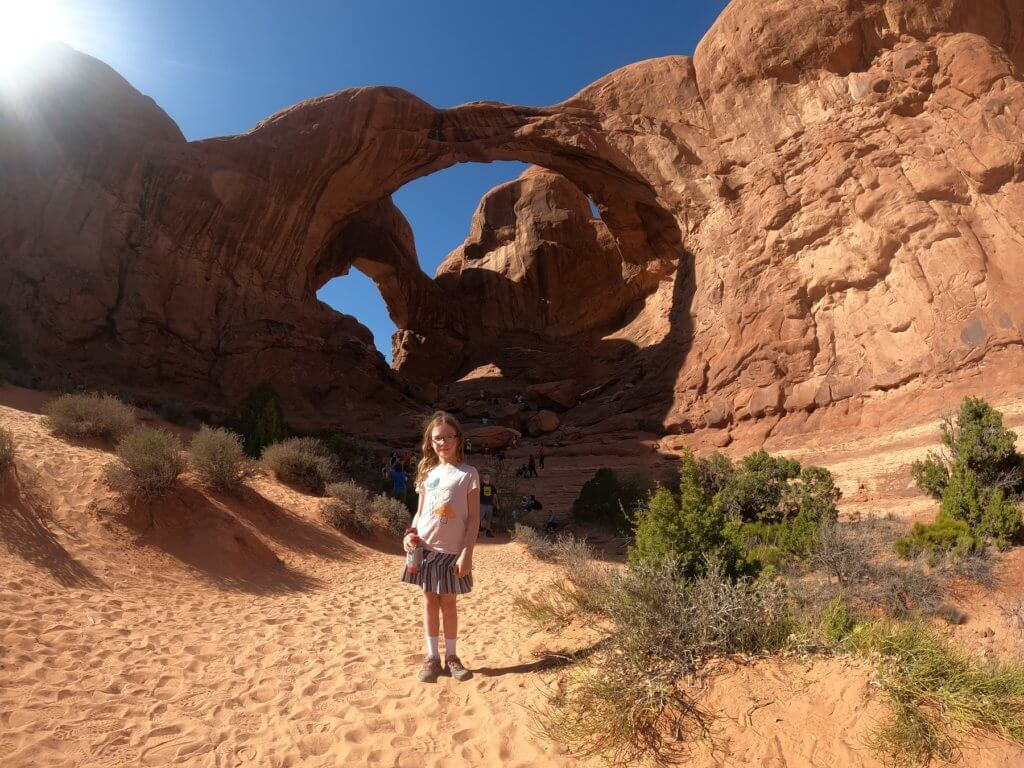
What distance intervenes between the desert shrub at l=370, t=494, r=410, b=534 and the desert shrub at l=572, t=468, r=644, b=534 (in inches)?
194

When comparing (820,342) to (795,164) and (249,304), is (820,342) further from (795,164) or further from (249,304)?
(249,304)

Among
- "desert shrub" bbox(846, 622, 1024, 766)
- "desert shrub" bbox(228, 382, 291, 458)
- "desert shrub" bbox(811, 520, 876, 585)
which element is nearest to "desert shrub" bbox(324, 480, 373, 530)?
"desert shrub" bbox(228, 382, 291, 458)

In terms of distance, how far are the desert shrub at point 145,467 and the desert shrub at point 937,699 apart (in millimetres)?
8105

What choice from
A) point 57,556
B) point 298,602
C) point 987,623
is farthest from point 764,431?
point 57,556

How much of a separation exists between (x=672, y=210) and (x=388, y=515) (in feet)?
57.1

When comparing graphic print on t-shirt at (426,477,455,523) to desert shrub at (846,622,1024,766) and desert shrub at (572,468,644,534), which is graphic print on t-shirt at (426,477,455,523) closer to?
desert shrub at (846,622,1024,766)

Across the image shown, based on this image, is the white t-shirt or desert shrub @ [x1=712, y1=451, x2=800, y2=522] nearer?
the white t-shirt

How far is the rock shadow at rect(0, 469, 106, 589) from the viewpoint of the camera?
5.24 m

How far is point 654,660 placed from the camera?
10.5 feet

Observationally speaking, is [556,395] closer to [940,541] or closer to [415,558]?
[940,541]

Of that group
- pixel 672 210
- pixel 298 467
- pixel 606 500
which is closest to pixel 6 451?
pixel 298 467

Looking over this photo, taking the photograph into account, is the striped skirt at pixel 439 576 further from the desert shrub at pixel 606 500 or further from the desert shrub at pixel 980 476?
the desert shrub at pixel 606 500

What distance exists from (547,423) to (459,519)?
20.5 metres

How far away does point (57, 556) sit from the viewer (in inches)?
217
